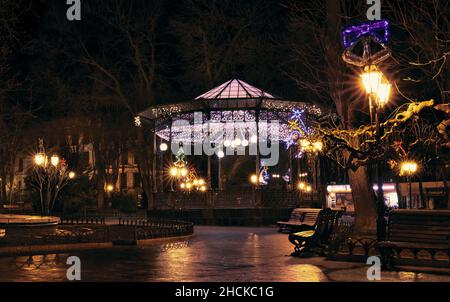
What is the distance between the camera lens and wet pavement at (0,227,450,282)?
428 inches

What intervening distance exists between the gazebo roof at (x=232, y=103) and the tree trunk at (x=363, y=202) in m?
12.7

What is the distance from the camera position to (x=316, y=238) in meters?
14.5

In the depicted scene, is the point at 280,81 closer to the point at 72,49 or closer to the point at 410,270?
the point at 72,49

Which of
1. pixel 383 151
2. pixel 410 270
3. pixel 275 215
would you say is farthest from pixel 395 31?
pixel 410 270

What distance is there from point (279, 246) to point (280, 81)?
1047 inches

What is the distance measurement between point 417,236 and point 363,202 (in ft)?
18.6

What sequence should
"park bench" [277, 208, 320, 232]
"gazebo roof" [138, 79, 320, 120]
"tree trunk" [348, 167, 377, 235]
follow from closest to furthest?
"tree trunk" [348, 167, 377, 235], "park bench" [277, 208, 320, 232], "gazebo roof" [138, 79, 320, 120]

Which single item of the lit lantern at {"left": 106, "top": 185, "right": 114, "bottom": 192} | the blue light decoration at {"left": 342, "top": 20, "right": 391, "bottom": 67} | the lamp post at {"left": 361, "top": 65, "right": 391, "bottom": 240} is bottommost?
the lit lantern at {"left": 106, "top": 185, "right": 114, "bottom": 192}

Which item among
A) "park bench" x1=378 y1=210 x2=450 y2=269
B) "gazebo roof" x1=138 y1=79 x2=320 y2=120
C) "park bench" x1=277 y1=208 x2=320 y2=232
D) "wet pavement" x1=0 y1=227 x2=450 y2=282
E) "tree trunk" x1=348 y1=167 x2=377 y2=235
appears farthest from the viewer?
"gazebo roof" x1=138 y1=79 x2=320 y2=120

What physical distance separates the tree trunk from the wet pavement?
2.29m

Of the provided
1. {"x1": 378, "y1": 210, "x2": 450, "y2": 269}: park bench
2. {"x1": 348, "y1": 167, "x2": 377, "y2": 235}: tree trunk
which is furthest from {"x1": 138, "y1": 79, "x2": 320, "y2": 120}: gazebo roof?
{"x1": 378, "y1": 210, "x2": 450, "y2": 269}: park bench

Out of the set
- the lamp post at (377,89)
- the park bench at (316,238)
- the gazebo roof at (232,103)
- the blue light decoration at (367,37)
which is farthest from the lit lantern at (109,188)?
the lamp post at (377,89)

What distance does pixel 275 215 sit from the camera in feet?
98.8

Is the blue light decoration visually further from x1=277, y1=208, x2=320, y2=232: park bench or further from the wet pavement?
x1=277, y1=208, x2=320, y2=232: park bench
